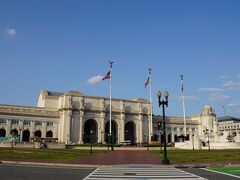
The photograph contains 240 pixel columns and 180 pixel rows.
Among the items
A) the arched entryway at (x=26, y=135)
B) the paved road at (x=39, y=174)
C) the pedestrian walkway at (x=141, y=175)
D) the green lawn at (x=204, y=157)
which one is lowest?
the green lawn at (x=204, y=157)

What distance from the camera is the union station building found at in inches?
4420

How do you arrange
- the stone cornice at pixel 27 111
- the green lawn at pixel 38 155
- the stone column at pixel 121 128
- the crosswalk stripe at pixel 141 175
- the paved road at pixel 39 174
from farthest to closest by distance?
the stone column at pixel 121 128
the stone cornice at pixel 27 111
the green lawn at pixel 38 155
the crosswalk stripe at pixel 141 175
the paved road at pixel 39 174

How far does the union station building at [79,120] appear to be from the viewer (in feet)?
368

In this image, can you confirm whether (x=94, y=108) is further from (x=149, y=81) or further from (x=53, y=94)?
(x=149, y=81)

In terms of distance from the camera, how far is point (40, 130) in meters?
117

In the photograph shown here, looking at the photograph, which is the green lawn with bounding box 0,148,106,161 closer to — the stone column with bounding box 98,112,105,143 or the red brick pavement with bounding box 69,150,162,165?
the red brick pavement with bounding box 69,150,162,165

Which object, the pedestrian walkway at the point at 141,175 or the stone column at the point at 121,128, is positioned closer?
the pedestrian walkway at the point at 141,175

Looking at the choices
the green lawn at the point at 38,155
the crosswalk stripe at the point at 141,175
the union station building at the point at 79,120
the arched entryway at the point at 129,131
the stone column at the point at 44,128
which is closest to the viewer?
the crosswalk stripe at the point at 141,175

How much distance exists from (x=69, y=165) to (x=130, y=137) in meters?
115

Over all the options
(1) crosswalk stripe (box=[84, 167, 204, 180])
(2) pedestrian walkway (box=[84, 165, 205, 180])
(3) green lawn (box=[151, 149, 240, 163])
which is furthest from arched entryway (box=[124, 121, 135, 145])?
(1) crosswalk stripe (box=[84, 167, 204, 180])

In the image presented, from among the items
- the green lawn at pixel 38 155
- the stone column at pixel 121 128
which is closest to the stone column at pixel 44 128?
the stone column at pixel 121 128

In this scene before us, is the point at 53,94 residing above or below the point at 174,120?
above

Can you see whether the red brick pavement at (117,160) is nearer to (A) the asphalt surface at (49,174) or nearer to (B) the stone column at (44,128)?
(A) the asphalt surface at (49,174)

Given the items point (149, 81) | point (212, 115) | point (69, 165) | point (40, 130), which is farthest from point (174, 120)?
point (69, 165)
